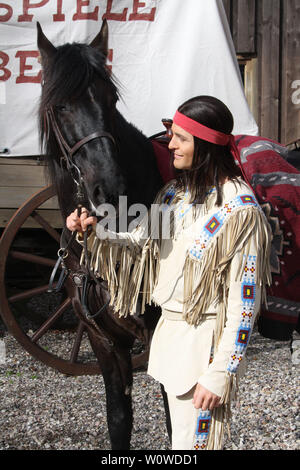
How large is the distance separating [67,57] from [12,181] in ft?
5.79

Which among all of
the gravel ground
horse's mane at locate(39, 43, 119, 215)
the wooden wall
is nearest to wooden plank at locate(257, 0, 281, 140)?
the wooden wall

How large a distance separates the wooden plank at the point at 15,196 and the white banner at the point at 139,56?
0.90 ft

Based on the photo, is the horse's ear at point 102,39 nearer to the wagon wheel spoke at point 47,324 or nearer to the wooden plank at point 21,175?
the wooden plank at point 21,175

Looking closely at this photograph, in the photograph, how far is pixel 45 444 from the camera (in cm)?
249

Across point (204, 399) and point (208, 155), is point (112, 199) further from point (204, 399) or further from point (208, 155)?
point (204, 399)

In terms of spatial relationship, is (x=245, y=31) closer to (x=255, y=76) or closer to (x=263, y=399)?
(x=255, y=76)

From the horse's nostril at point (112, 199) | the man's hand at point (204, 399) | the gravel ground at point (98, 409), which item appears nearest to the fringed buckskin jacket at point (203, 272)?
the man's hand at point (204, 399)

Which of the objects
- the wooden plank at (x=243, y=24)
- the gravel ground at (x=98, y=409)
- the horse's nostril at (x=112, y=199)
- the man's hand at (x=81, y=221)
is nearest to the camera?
the man's hand at (x=81, y=221)

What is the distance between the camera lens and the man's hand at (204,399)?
4.28 ft

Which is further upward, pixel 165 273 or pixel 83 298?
pixel 165 273

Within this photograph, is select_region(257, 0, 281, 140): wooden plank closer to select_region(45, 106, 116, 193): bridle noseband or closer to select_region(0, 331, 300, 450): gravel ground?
select_region(0, 331, 300, 450): gravel ground

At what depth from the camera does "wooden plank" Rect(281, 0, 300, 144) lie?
16.7 feet

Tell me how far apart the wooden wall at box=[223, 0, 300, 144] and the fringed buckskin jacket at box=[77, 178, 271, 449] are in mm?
3996
